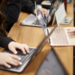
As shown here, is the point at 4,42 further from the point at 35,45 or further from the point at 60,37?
the point at 60,37

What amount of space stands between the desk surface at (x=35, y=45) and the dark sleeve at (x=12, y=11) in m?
0.06

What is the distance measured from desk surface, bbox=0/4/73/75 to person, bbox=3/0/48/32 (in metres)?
0.07

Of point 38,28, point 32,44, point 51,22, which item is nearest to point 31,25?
point 38,28

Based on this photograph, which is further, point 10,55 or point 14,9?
point 14,9

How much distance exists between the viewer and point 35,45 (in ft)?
2.90

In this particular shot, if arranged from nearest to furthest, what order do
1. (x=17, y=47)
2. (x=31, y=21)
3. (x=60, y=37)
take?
(x=17, y=47), (x=60, y=37), (x=31, y=21)

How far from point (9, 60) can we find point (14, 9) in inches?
30.9

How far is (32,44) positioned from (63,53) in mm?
238

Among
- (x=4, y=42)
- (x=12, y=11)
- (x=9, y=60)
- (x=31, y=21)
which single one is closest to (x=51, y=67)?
(x=9, y=60)

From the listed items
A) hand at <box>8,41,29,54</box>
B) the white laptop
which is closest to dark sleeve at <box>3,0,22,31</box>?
the white laptop

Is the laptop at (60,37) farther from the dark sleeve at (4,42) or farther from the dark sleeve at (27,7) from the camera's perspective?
the dark sleeve at (27,7)

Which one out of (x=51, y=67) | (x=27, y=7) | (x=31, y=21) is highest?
(x=27, y=7)

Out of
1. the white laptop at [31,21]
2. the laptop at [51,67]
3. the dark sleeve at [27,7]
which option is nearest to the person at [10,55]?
the laptop at [51,67]

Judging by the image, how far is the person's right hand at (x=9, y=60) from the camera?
69 cm
